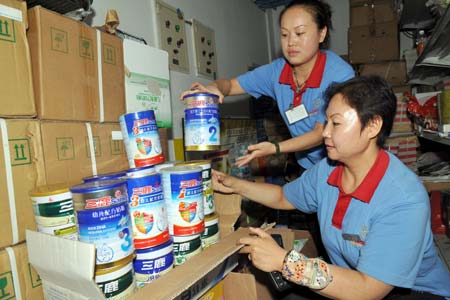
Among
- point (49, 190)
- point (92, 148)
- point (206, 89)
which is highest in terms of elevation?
point (206, 89)

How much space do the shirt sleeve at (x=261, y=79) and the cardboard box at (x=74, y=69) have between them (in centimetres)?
81

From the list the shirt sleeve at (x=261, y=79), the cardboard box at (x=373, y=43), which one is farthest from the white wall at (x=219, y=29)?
the cardboard box at (x=373, y=43)

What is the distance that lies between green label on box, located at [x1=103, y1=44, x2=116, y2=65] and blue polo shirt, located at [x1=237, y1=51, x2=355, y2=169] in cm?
83

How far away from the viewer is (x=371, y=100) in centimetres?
107

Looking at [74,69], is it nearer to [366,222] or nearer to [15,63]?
[15,63]

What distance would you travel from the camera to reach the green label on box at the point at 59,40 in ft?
3.16

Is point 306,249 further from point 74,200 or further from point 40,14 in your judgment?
point 40,14

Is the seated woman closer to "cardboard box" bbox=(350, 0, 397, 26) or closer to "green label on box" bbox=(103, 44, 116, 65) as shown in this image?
"green label on box" bbox=(103, 44, 116, 65)

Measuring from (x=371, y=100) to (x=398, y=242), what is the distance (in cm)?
46

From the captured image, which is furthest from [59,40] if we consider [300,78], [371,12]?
[371,12]

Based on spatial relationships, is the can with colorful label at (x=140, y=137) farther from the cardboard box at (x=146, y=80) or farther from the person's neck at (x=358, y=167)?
the person's neck at (x=358, y=167)

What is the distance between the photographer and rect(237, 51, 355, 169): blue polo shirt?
5.10ft

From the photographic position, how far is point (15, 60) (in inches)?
33.8

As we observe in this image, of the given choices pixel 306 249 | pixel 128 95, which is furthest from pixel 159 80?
pixel 306 249
